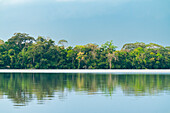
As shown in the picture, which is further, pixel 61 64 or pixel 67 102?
pixel 61 64

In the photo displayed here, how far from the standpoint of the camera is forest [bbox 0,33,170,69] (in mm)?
54250

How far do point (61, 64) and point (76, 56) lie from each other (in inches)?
118

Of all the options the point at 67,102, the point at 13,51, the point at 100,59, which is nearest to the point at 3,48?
the point at 13,51

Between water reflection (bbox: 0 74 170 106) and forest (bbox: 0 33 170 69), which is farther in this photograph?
forest (bbox: 0 33 170 69)

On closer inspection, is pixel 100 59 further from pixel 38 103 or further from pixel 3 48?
pixel 38 103

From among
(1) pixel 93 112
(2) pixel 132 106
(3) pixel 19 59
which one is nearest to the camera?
(1) pixel 93 112

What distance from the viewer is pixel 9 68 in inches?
2156

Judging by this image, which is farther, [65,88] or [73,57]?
[73,57]

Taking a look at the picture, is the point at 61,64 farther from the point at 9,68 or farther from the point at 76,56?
the point at 9,68

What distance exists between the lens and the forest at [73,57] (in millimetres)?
54250

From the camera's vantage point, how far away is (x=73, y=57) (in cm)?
5528

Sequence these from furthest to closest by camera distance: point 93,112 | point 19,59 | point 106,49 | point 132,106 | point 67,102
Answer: point 106,49 < point 19,59 < point 67,102 < point 132,106 < point 93,112

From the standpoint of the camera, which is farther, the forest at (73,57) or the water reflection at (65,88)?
the forest at (73,57)

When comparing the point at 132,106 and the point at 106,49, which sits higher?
the point at 106,49
